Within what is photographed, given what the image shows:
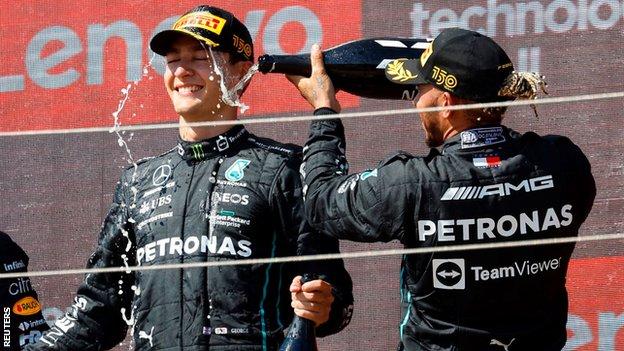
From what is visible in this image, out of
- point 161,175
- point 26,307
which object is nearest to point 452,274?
A: point 161,175

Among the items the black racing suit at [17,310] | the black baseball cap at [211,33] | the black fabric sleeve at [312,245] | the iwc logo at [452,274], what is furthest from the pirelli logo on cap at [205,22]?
the black racing suit at [17,310]

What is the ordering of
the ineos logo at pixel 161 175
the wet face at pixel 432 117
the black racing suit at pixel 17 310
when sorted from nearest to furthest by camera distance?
the wet face at pixel 432 117, the ineos logo at pixel 161 175, the black racing suit at pixel 17 310

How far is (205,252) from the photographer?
98.0 inches

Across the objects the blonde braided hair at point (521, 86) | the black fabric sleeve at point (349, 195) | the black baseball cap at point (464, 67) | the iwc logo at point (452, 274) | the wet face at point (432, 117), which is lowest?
the iwc logo at point (452, 274)

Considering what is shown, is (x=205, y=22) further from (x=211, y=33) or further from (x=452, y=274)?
(x=452, y=274)

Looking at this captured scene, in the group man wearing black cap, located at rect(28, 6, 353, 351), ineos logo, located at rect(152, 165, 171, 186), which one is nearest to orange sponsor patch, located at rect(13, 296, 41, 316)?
man wearing black cap, located at rect(28, 6, 353, 351)

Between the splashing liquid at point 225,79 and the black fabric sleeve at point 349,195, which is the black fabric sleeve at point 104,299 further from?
the black fabric sleeve at point 349,195

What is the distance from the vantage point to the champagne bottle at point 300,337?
2.28 m

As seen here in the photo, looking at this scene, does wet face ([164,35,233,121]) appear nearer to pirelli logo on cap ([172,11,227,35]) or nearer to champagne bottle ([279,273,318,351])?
pirelli logo on cap ([172,11,227,35])

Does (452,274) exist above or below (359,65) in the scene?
below

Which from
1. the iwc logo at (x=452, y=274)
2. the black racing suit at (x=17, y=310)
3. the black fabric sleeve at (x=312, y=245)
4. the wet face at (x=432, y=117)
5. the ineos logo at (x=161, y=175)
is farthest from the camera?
the black racing suit at (x=17, y=310)

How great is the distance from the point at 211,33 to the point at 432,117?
0.50 m

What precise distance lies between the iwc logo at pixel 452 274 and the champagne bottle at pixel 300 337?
8.8 inches

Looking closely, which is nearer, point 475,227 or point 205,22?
point 475,227
